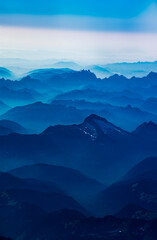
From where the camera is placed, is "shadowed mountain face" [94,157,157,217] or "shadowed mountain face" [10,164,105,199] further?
"shadowed mountain face" [10,164,105,199]

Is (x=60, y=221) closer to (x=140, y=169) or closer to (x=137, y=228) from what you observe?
(x=137, y=228)

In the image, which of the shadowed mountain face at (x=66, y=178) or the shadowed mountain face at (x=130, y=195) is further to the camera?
the shadowed mountain face at (x=66, y=178)

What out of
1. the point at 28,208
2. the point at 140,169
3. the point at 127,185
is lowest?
the point at 28,208

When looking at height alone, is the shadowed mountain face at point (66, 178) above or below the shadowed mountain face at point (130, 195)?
above

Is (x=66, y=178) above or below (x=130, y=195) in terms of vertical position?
above

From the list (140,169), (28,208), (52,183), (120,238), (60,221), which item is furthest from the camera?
(140,169)

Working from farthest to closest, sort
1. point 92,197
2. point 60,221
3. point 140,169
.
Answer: point 140,169, point 92,197, point 60,221

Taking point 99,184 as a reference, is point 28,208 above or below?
below

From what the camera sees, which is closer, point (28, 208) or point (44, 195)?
point (28, 208)

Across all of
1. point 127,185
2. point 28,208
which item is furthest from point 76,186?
point 28,208

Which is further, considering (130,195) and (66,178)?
(66,178)

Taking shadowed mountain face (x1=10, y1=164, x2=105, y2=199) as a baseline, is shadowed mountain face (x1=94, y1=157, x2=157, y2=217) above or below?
below
